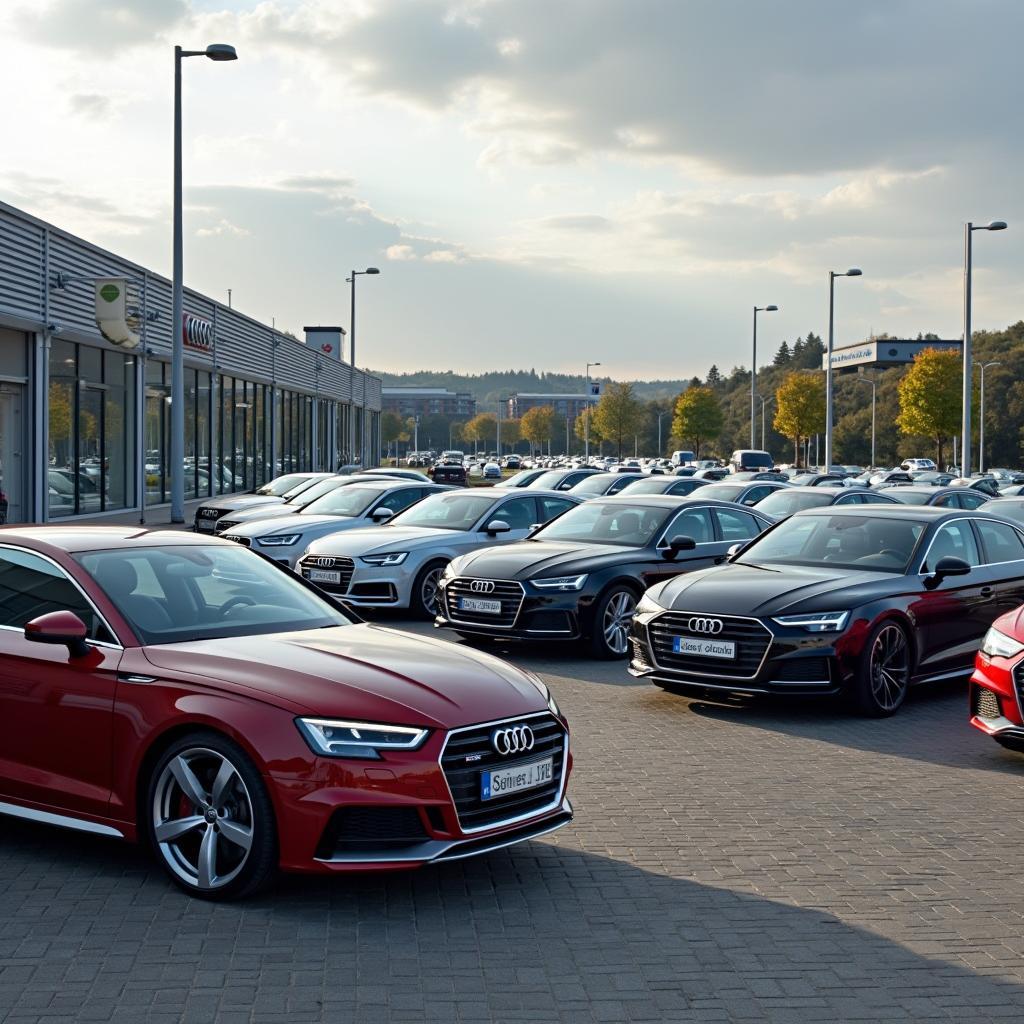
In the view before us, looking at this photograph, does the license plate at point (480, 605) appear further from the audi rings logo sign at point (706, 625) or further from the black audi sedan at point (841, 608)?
the audi rings logo sign at point (706, 625)

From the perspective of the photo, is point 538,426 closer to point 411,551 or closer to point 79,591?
point 411,551

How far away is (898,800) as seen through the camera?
24.2 ft

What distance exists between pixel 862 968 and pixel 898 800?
2700 mm

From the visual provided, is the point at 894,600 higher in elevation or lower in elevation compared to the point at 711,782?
higher

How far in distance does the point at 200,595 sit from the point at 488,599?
6.29 metres

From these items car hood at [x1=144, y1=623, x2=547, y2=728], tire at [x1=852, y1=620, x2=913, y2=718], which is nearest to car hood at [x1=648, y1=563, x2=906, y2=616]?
tire at [x1=852, y1=620, x2=913, y2=718]

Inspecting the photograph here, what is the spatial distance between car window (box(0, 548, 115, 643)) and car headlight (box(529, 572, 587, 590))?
254 inches

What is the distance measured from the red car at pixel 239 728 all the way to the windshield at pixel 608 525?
7.23 meters

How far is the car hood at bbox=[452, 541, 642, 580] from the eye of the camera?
12570 millimetres

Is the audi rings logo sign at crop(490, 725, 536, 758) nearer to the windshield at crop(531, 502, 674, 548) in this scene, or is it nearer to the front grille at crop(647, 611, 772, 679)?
the front grille at crop(647, 611, 772, 679)

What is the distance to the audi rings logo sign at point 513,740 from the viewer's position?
550cm

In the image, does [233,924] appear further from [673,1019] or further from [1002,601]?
[1002,601]

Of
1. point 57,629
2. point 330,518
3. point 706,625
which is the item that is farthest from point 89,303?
point 57,629

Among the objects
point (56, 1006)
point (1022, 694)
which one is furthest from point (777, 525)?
point (56, 1006)
